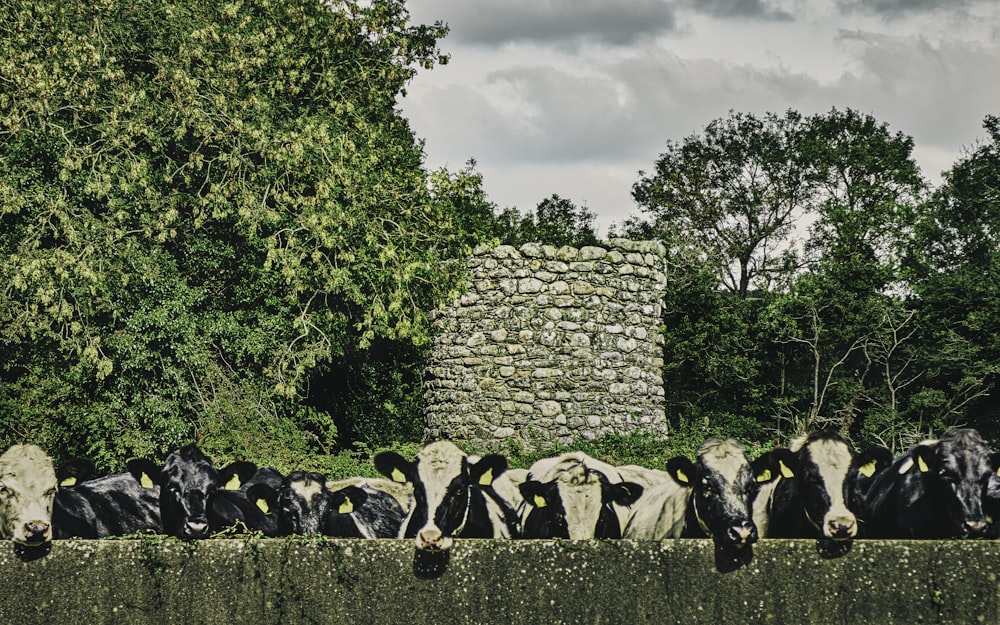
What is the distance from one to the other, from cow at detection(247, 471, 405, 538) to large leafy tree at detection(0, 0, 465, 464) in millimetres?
6741

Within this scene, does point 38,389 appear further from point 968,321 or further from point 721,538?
point 968,321

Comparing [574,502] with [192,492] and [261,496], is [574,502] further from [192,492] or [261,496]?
[192,492]

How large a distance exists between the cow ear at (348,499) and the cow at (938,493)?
277 centimetres

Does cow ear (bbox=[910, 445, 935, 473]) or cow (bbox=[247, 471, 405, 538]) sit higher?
cow ear (bbox=[910, 445, 935, 473])

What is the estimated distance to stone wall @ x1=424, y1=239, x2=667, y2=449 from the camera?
14.7 metres

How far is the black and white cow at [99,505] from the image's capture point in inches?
208

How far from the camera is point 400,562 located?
14.0ft

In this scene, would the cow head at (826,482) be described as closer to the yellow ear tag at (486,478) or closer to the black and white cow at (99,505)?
the yellow ear tag at (486,478)

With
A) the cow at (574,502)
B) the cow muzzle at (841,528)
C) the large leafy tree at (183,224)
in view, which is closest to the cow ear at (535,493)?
the cow at (574,502)

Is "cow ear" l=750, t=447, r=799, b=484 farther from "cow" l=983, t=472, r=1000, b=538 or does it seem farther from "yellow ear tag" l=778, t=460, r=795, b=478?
"cow" l=983, t=472, r=1000, b=538

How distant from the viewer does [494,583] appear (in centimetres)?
422

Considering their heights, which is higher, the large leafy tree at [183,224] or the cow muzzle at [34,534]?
the large leafy tree at [183,224]

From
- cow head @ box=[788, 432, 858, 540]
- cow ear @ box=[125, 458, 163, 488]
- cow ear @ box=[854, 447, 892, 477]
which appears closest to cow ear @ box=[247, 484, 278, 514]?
cow ear @ box=[125, 458, 163, 488]

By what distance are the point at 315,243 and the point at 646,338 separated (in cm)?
579
